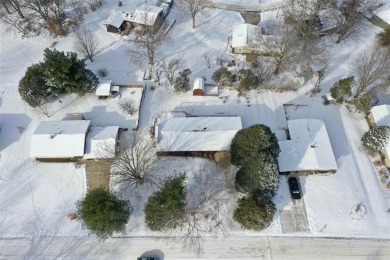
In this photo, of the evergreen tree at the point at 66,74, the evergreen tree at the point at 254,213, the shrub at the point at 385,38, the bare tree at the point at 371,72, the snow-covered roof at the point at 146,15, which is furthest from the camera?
the snow-covered roof at the point at 146,15

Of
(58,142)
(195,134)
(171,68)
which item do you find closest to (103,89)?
(58,142)

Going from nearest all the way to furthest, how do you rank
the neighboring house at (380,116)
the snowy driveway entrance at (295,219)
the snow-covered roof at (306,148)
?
the snowy driveway entrance at (295,219)
the snow-covered roof at (306,148)
the neighboring house at (380,116)

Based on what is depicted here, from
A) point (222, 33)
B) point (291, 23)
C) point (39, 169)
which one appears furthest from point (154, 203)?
point (291, 23)

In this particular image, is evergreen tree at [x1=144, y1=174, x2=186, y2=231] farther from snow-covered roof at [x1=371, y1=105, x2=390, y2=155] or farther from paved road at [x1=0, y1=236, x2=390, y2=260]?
snow-covered roof at [x1=371, y1=105, x2=390, y2=155]

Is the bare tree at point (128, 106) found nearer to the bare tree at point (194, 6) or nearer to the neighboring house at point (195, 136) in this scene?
the neighboring house at point (195, 136)

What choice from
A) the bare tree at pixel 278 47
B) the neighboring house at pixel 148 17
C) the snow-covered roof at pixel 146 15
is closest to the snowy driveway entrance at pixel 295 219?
the bare tree at pixel 278 47

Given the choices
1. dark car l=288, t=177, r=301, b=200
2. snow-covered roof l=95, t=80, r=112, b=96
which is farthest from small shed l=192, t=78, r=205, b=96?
dark car l=288, t=177, r=301, b=200
